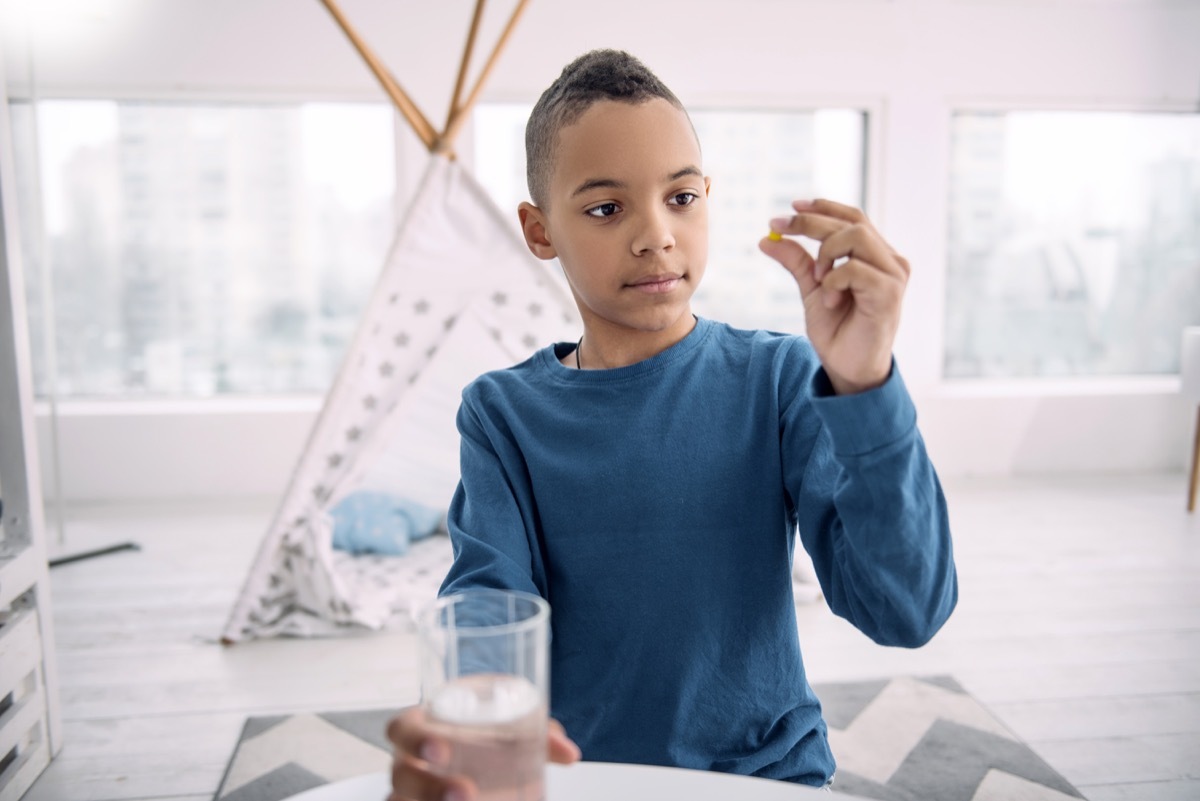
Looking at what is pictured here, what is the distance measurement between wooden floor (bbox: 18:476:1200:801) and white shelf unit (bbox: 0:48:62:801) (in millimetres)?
71

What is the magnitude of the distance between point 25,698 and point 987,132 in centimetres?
412

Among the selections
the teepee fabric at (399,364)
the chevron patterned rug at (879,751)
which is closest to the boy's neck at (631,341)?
the chevron patterned rug at (879,751)

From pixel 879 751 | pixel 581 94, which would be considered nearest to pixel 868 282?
pixel 581 94

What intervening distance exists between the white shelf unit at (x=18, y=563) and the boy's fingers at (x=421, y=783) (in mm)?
1527

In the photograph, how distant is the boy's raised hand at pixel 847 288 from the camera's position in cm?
64

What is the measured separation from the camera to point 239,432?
3984 millimetres

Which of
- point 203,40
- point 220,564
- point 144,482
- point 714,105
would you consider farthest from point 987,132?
point 144,482

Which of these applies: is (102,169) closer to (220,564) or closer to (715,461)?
(220,564)

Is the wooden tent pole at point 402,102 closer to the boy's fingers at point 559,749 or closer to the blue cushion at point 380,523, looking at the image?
the blue cushion at point 380,523

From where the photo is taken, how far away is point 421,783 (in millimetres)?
486

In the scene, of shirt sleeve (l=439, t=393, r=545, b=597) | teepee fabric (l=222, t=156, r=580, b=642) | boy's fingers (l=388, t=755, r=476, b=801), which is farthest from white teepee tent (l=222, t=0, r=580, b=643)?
boy's fingers (l=388, t=755, r=476, b=801)

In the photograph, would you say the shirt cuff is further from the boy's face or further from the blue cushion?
the blue cushion

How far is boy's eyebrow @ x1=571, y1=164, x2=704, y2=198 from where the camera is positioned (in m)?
0.85

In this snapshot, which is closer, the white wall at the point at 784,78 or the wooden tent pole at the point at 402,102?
the wooden tent pole at the point at 402,102
